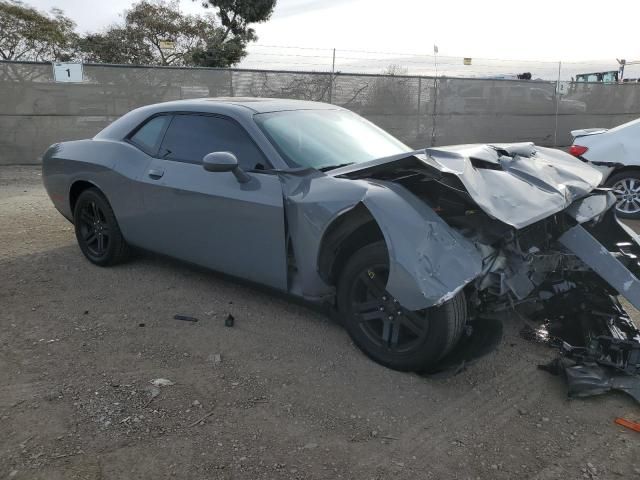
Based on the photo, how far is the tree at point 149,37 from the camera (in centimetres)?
2808

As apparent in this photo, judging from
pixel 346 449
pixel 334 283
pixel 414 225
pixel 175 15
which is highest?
pixel 175 15

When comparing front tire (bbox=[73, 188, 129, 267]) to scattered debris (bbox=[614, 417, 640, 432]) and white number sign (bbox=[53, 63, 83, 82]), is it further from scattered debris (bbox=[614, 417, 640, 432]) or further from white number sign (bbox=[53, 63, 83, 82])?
white number sign (bbox=[53, 63, 83, 82])

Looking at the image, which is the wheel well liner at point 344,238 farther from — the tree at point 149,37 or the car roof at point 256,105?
the tree at point 149,37

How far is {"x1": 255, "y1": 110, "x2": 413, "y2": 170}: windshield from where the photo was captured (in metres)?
3.89

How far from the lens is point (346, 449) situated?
2.67m

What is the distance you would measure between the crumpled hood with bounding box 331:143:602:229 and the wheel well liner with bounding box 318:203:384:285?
31 centimetres

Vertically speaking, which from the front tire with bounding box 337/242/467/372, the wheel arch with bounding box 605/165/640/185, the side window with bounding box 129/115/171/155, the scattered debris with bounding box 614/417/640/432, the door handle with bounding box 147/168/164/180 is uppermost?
the side window with bounding box 129/115/171/155

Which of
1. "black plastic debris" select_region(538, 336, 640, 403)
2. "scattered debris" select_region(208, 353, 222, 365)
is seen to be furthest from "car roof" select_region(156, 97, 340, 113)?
"black plastic debris" select_region(538, 336, 640, 403)

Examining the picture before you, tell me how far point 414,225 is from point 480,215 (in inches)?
17.8

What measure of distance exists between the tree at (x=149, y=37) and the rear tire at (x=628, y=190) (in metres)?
24.1

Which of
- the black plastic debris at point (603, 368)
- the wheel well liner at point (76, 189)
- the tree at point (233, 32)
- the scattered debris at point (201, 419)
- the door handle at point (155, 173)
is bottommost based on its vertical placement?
the scattered debris at point (201, 419)

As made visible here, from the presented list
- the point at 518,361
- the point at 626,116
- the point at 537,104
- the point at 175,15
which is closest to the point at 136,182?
Result: the point at 518,361

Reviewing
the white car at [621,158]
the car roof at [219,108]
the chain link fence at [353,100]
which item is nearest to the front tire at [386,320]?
the car roof at [219,108]

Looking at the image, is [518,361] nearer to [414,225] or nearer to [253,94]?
[414,225]
